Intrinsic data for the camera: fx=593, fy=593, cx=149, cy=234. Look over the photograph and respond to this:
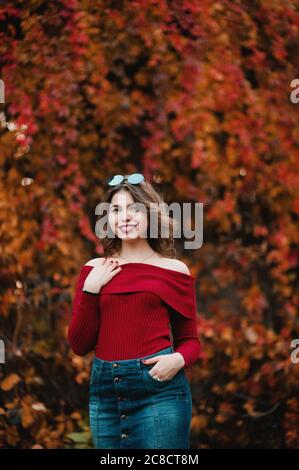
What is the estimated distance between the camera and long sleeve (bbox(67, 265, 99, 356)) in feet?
7.01

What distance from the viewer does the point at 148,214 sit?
229 cm

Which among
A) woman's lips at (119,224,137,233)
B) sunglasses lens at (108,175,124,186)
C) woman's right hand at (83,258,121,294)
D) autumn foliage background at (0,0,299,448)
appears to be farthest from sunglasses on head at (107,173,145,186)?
autumn foliage background at (0,0,299,448)

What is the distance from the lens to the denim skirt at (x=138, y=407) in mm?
2086

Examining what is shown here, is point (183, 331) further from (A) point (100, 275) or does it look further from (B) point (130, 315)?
(A) point (100, 275)

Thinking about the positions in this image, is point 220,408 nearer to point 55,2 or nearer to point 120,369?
point 120,369

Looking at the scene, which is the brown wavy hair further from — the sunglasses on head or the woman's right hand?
the woman's right hand

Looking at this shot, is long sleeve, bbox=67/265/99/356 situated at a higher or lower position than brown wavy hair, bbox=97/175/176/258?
lower

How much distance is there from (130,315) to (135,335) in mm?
74

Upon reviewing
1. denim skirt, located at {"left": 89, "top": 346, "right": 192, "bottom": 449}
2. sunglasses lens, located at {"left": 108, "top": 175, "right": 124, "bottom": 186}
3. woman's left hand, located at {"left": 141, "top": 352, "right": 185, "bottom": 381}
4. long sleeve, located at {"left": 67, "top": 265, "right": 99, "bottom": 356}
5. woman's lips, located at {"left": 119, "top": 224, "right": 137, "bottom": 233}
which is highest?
sunglasses lens, located at {"left": 108, "top": 175, "right": 124, "bottom": 186}

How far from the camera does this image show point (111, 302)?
84.9 inches

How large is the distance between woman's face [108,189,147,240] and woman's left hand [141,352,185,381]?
457mm

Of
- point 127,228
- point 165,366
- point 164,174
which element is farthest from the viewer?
point 164,174

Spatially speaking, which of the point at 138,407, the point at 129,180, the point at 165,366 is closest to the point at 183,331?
the point at 165,366

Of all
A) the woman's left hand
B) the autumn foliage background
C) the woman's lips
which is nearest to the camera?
the woman's left hand
